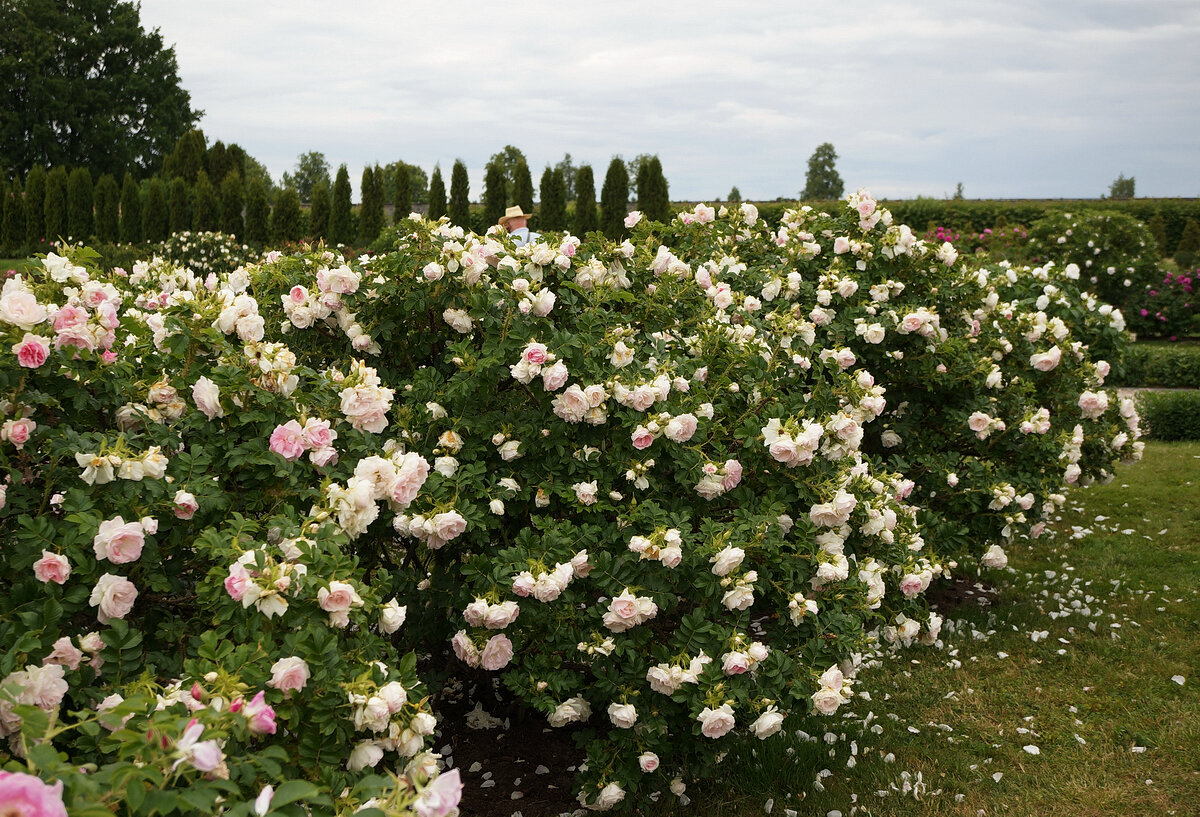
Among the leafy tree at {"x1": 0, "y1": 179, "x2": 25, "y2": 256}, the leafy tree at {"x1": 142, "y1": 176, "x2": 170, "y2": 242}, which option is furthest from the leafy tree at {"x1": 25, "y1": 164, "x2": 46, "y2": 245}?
the leafy tree at {"x1": 142, "y1": 176, "x2": 170, "y2": 242}

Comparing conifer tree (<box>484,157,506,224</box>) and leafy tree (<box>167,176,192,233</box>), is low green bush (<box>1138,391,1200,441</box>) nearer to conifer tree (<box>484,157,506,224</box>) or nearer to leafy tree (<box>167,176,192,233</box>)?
conifer tree (<box>484,157,506,224</box>)

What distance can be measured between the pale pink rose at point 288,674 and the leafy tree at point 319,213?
22.6 metres

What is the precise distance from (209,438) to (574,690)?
4.85 feet

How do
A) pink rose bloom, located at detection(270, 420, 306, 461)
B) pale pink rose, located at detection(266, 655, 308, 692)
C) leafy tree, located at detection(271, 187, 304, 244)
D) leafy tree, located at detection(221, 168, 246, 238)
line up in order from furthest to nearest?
1. leafy tree, located at detection(221, 168, 246, 238)
2. leafy tree, located at detection(271, 187, 304, 244)
3. pink rose bloom, located at detection(270, 420, 306, 461)
4. pale pink rose, located at detection(266, 655, 308, 692)

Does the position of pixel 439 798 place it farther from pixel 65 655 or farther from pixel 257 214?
pixel 257 214

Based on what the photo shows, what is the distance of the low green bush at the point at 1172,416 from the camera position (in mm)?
10227

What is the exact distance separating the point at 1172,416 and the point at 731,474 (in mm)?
9348

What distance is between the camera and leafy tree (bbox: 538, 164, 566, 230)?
23.6m

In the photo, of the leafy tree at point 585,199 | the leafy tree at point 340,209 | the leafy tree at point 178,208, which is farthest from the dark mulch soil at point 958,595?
the leafy tree at point 178,208

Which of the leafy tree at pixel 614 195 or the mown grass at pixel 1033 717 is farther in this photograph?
the leafy tree at pixel 614 195

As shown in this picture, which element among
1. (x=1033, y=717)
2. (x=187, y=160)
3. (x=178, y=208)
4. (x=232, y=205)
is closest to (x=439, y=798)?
(x=1033, y=717)

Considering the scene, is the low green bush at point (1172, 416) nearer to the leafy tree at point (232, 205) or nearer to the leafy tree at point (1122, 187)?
the leafy tree at point (232, 205)

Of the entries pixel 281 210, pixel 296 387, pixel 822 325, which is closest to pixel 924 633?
pixel 822 325

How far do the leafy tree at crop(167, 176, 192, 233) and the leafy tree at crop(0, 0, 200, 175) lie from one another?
16.2 metres
